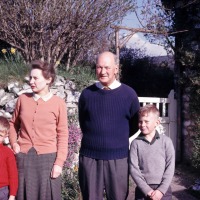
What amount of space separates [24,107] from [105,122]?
25.4 inches

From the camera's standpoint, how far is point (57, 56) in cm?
597

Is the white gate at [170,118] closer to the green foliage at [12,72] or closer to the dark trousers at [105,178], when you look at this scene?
the green foliage at [12,72]

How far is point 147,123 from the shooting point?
3199mm

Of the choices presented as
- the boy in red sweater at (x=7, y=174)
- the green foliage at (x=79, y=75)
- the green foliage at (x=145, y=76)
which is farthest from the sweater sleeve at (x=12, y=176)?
the green foliage at (x=145, y=76)

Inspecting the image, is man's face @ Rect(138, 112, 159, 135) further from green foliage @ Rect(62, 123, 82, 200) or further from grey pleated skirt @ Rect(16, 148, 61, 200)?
green foliage @ Rect(62, 123, 82, 200)

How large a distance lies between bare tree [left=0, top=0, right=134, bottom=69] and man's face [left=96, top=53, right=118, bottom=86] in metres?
2.47

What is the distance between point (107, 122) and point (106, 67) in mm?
435

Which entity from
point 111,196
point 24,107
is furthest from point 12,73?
point 111,196

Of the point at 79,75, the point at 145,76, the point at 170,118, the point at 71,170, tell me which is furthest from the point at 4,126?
the point at 145,76

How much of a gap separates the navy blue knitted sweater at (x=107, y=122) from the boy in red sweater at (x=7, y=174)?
58 centimetres

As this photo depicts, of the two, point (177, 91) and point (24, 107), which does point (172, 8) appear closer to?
point (177, 91)

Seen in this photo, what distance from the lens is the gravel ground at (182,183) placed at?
16.5 ft

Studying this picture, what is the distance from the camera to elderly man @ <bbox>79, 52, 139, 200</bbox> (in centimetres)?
311

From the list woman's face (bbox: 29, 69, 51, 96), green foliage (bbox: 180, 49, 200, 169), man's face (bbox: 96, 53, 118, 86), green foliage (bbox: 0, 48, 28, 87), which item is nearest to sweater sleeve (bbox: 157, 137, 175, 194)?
man's face (bbox: 96, 53, 118, 86)
